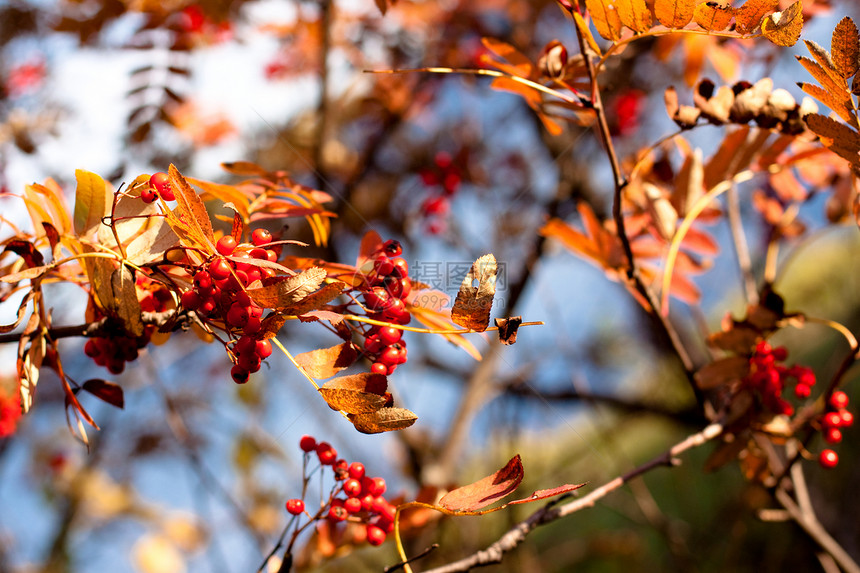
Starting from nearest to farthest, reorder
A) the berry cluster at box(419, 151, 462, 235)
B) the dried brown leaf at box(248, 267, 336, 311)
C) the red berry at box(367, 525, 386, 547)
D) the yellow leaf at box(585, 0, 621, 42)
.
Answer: the dried brown leaf at box(248, 267, 336, 311) → the yellow leaf at box(585, 0, 621, 42) → the red berry at box(367, 525, 386, 547) → the berry cluster at box(419, 151, 462, 235)

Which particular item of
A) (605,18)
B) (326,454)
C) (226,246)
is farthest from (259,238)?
(605,18)

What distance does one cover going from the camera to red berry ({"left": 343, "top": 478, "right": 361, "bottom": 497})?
617mm

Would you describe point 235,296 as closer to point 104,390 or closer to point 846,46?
point 104,390

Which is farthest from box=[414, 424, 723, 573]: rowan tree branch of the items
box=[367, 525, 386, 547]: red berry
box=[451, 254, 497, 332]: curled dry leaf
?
box=[451, 254, 497, 332]: curled dry leaf

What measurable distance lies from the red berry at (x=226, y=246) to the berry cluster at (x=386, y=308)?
0.13 meters

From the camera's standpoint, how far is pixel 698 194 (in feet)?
2.71

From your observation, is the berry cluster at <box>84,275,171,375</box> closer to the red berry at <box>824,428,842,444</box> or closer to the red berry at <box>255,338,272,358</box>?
the red berry at <box>255,338,272,358</box>

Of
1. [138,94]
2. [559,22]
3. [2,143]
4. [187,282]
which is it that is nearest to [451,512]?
[187,282]

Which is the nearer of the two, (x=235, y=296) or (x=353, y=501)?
(x=235, y=296)

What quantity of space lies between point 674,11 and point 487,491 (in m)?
0.48

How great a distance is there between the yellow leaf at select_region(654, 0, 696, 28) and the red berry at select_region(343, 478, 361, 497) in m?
0.56

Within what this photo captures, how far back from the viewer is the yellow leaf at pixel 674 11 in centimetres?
53

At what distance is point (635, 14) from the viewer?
21.4 inches

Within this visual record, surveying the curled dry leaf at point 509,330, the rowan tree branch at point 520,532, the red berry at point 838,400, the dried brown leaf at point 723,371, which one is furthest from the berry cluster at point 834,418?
the curled dry leaf at point 509,330
